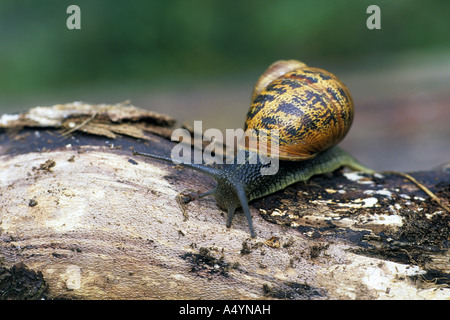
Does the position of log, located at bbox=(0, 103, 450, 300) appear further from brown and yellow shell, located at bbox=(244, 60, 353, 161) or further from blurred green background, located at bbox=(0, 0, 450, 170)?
blurred green background, located at bbox=(0, 0, 450, 170)

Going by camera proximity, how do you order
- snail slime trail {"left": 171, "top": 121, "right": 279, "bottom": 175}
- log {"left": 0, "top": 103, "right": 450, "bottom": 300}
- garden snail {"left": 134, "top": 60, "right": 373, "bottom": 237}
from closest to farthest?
log {"left": 0, "top": 103, "right": 450, "bottom": 300} → garden snail {"left": 134, "top": 60, "right": 373, "bottom": 237} → snail slime trail {"left": 171, "top": 121, "right": 279, "bottom": 175}

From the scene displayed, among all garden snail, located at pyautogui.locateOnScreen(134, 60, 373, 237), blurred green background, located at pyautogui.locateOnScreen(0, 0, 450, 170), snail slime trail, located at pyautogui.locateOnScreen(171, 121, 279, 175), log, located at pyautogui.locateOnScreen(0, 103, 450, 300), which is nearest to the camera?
log, located at pyautogui.locateOnScreen(0, 103, 450, 300)

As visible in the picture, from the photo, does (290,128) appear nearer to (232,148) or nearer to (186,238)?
(232,148)

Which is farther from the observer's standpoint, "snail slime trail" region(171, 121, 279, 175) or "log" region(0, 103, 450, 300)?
"snail slime trail" region(171, 121, 279, 175)

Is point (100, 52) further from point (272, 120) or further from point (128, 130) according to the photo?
point (272, 120)

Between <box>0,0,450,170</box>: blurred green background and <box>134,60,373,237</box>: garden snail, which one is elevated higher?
<box>0,0,450,170</box>: blurred green background

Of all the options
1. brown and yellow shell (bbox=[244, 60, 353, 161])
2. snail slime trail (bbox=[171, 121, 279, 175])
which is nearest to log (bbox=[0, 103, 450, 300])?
snail slime trail (bbox=[171, 121, 279, 175])
